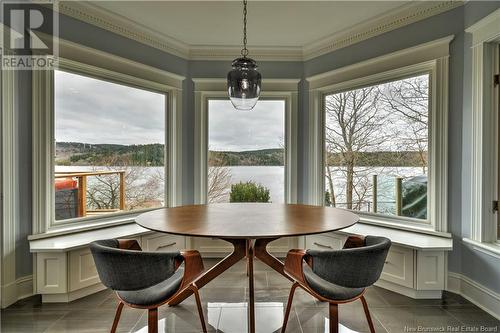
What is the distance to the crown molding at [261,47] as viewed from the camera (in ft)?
8.80

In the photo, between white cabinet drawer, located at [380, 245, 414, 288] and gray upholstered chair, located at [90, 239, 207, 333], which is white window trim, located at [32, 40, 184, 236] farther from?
white cabinet drawer, located at [380, 245, 414, 288]

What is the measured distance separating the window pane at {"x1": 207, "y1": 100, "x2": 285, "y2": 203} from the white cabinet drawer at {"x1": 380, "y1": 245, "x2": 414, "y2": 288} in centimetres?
154

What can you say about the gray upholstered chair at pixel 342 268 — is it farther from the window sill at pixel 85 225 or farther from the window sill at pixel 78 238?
the window sill at pixel 85 225

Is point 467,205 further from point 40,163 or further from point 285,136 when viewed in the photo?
point 40,163

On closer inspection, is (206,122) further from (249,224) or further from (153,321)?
(153,321)

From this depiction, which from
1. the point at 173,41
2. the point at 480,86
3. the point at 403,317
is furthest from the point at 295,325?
the point at 173,41

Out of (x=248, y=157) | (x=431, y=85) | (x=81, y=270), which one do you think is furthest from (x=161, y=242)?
(x=431, y=85)

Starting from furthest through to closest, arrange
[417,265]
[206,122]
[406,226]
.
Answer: [206,122] < [406,226] < [417,265]

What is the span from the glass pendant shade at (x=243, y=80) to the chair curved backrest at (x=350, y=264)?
1.33 metres

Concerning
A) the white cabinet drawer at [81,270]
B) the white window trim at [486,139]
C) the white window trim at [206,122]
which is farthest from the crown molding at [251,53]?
the white cabinet drawer at [81,270]

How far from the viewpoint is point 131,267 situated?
1438 millimetres

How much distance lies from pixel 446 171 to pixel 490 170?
1.10 feet

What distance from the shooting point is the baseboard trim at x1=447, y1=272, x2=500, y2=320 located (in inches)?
86.4

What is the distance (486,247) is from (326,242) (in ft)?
4.67
